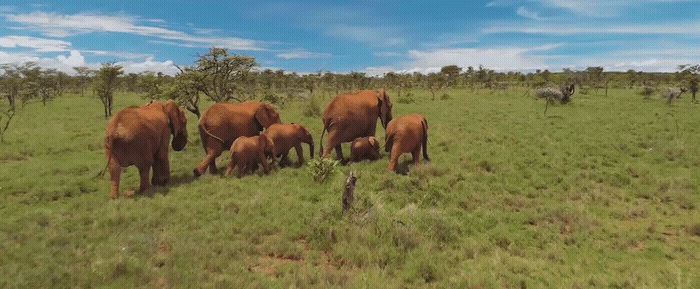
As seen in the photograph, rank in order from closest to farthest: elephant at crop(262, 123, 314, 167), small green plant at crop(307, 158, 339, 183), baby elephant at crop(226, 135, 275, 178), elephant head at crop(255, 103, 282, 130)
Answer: small green plant at crop(307, 158, 339, 183) → baby elephant at crop(226, 135, 275, 178) → elephant at crop(262, 123, 314, 167) → elephant head at crop(255, 103, 282, 130)

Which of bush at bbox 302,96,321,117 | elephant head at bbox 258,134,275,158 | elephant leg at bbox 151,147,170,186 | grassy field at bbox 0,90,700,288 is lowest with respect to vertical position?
grassy field at bbox 0,90,700,288

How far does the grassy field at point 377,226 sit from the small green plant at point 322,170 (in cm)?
26

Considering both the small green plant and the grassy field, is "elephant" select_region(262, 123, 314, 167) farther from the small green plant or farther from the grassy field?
the small green plant

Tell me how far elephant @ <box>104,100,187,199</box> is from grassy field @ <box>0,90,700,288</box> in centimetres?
68

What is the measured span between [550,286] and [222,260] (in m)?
5.13

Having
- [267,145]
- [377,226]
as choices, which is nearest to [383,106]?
[267,145]

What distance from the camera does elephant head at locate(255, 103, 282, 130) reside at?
1256 cm

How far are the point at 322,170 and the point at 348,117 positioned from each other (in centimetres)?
301

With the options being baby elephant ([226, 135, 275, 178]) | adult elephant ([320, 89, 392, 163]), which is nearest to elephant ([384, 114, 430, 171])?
adult elephant ([320, 89, 392, 163])

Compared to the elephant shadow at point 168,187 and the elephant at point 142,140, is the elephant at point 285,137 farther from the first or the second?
the elephant at point 142,140

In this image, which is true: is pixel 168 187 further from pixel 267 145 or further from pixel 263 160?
pixel 267 145

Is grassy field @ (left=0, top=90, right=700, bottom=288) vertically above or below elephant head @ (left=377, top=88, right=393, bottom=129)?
below

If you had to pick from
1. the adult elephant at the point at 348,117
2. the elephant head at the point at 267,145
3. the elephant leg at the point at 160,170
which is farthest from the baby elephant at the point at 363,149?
the elephant leg at the point at 160,170

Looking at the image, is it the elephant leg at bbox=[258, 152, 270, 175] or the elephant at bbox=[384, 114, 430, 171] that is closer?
the elephant at bbox=[384, 114, 430, 171]
